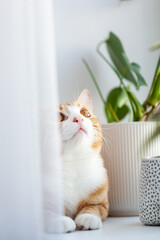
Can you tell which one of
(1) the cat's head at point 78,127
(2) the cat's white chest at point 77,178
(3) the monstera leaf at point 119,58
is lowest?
(2) the cat's white chest at point 77,178

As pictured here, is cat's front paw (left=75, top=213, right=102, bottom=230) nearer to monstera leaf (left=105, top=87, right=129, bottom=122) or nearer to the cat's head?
the cat's head

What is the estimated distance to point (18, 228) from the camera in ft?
1.79

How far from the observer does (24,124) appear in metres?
0.57

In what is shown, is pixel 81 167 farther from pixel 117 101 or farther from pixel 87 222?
pixel 117 101

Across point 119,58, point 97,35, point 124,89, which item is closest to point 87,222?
point 124,89

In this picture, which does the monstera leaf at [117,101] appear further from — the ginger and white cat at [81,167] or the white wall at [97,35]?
the ginger and white cat at [81,167]

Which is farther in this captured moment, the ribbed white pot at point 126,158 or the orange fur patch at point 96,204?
the ribbed white pot at point 126,158

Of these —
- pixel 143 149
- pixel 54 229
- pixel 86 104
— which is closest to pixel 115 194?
pixel 143 149

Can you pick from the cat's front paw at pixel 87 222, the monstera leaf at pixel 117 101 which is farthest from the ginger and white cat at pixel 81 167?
the monstera leaf at pixel 117 101

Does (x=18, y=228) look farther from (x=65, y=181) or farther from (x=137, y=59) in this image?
(x=137, y=59)

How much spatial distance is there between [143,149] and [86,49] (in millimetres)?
488

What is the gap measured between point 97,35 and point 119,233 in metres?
0.81

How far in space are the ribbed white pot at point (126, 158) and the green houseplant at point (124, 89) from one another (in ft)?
0.27

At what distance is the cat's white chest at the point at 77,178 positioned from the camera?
836 mm
